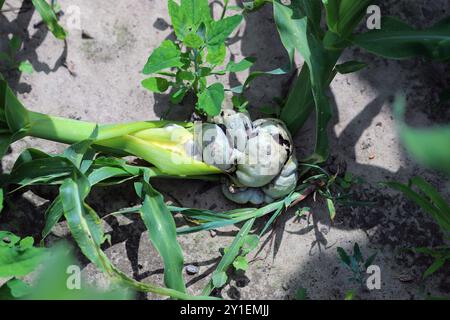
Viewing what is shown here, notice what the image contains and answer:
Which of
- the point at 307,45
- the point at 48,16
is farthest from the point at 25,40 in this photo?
the point at 307,45

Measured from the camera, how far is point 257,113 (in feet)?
6.12

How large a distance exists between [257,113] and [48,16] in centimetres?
75

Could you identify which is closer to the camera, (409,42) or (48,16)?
(409,42)

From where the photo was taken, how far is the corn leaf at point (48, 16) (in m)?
1.75

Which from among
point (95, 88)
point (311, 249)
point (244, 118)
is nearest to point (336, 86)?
point (244, 118)

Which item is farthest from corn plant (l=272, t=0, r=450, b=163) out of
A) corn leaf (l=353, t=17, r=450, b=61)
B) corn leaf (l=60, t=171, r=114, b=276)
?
corn leaf (l=60, t=171, r=114, b=276)

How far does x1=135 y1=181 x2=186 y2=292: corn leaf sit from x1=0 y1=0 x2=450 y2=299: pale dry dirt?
0.20m

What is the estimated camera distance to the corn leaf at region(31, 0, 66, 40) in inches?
69.0

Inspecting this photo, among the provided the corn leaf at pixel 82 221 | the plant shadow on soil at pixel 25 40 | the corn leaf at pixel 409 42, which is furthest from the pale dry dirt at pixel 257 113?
the corn leaf at pixel 409 42

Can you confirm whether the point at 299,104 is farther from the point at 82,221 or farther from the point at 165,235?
the point at 82,221

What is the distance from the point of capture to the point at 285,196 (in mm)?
1775

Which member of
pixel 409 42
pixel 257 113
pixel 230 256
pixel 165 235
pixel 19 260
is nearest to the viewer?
pixel 19 260

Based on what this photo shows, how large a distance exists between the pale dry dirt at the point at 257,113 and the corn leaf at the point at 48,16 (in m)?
0.13

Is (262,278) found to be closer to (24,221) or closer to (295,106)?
(295,106)
